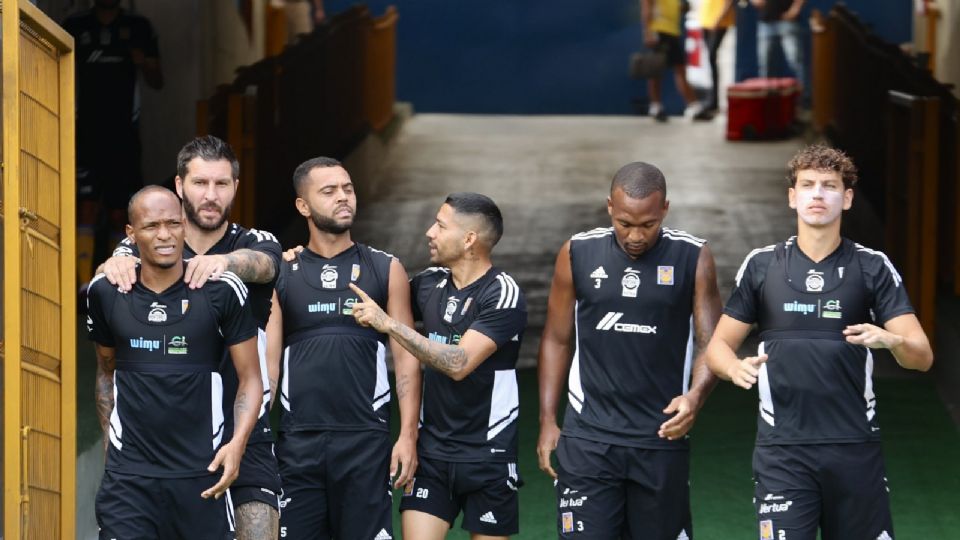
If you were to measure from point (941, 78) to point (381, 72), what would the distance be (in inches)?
263

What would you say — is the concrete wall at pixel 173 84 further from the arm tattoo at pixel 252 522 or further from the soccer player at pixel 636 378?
the arm tattoo at pixel 252 522

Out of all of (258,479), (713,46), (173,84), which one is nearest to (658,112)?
(713,46)

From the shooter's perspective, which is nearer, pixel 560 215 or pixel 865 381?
pixel 865 381

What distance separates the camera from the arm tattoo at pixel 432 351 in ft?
22.4

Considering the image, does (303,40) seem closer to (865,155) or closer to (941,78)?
(865,155)

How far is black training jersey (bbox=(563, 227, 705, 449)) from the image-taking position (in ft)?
23.1

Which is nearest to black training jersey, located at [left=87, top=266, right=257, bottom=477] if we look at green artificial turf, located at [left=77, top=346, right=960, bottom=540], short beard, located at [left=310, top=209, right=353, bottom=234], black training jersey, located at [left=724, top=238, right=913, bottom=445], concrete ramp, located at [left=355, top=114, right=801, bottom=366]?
short beard, located at [left=310, top=209, right=353, bottom=234]

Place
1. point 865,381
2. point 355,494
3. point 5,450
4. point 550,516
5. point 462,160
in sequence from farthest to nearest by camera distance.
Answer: point 462,160
point 550,516
point 355,494
point 865,381
point 5,450

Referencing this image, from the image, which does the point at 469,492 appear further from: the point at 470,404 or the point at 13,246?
the point at 13,246

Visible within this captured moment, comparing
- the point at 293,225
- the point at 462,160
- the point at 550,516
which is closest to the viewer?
the point at 550,516

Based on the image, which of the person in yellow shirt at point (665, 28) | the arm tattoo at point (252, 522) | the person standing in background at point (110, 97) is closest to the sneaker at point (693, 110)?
the person in yellow shirt at point (665, 28)

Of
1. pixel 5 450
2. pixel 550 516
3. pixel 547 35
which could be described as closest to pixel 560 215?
pixel 547 35

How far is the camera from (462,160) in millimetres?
20141

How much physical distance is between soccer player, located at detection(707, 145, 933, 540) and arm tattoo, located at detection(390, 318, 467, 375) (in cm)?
102
